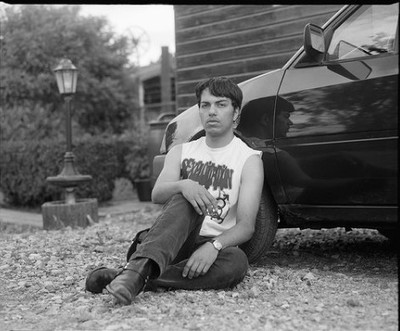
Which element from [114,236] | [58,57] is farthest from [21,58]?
[114,236]

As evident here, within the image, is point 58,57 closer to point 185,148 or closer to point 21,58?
point 21,58

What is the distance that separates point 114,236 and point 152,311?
2810mm

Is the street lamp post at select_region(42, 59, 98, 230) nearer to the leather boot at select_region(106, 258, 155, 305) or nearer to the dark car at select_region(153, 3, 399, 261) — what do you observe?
the dark car at select_region(153, 3, 399, 261)

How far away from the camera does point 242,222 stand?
3078mm

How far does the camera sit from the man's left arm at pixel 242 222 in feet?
9.60

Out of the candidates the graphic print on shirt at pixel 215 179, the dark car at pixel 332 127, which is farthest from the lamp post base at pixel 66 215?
the graphic print on shirt at pixel 215 179

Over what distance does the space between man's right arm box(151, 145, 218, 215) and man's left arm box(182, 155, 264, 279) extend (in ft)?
0.53

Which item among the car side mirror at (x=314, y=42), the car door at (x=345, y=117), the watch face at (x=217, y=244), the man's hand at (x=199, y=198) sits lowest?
the watch face at (x=217, y=244)

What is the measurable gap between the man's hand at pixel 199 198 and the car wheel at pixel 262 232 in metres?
0.64

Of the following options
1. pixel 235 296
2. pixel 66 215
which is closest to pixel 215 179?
pixel 235 296

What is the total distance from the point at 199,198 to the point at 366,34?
1.45m

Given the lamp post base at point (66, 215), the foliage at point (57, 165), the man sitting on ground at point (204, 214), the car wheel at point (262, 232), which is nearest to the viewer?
the man sitting on ground at point (204, 214)

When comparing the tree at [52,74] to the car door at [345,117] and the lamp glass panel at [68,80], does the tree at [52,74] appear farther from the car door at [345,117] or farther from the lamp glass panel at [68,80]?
the car door at [345,117]

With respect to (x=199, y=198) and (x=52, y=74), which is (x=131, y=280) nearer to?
(x=199, y=198)
